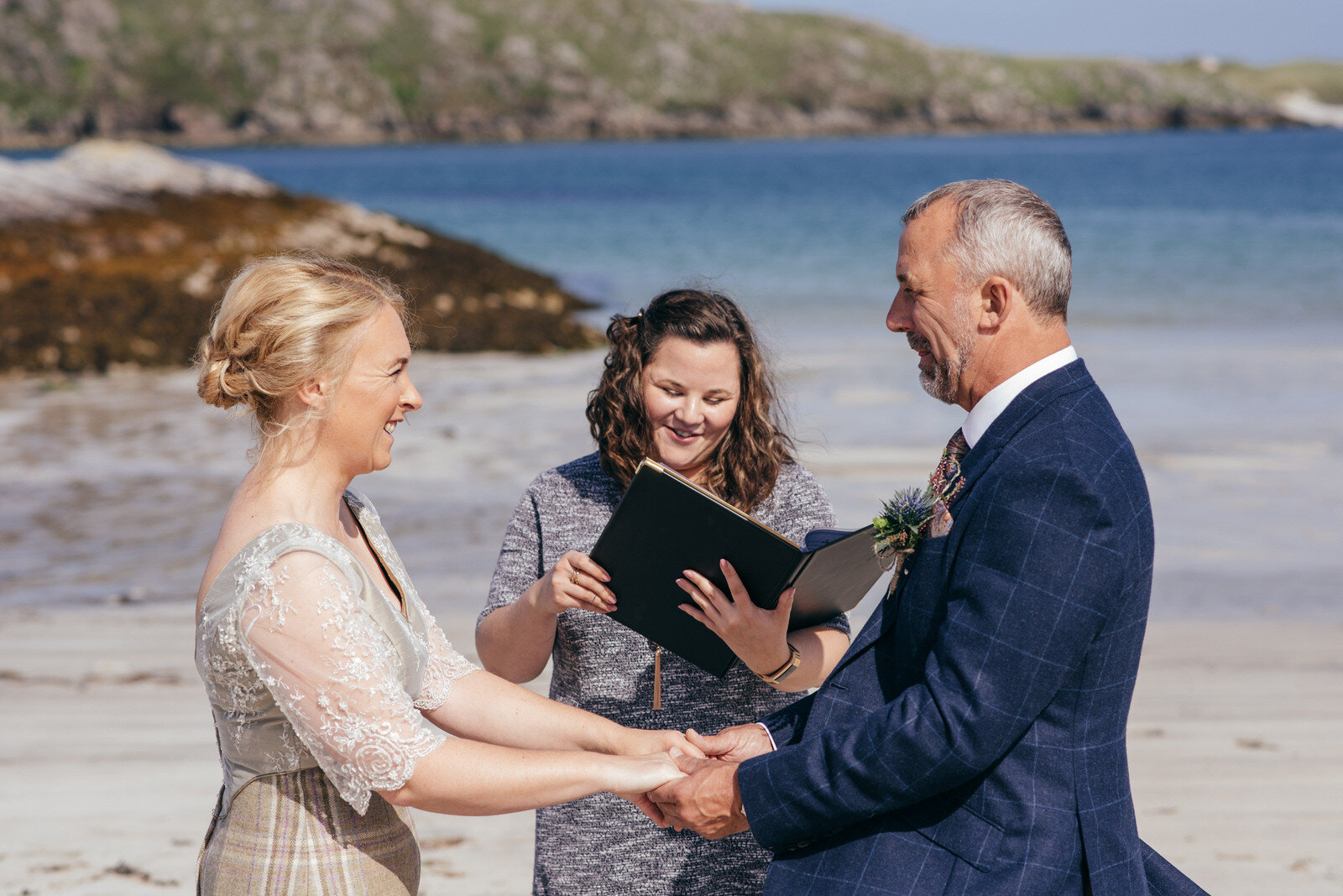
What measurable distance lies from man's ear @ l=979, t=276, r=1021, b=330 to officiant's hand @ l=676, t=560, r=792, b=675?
2.72ft

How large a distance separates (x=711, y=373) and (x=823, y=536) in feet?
1.91

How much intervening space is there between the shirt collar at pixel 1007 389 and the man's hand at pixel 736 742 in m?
0.89

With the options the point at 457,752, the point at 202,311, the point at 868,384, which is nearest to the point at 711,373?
the point at 457,752

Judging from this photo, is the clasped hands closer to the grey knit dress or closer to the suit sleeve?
the grey knit dress

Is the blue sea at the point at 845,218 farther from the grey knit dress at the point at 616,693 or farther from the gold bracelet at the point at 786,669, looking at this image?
the gold bracelet at the point at 786,669

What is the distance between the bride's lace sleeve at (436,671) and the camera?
278 centimetres

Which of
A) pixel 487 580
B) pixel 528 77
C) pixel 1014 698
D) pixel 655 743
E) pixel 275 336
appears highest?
pixel 528 77

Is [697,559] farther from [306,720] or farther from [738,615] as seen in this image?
[306,720]

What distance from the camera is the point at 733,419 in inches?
127

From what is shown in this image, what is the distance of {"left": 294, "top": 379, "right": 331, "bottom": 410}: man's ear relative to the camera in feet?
7.71

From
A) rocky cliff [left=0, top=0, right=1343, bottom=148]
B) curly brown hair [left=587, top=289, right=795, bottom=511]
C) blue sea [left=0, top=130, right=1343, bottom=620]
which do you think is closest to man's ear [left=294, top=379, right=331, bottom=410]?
curly brown hair [left=587, top=289, right=795, bottom=511]

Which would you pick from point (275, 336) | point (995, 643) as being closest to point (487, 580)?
point (275, 336)

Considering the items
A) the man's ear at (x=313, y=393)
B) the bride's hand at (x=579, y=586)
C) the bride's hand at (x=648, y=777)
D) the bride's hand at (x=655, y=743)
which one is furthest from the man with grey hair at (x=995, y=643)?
the man's ear at (x=313, y=393)
